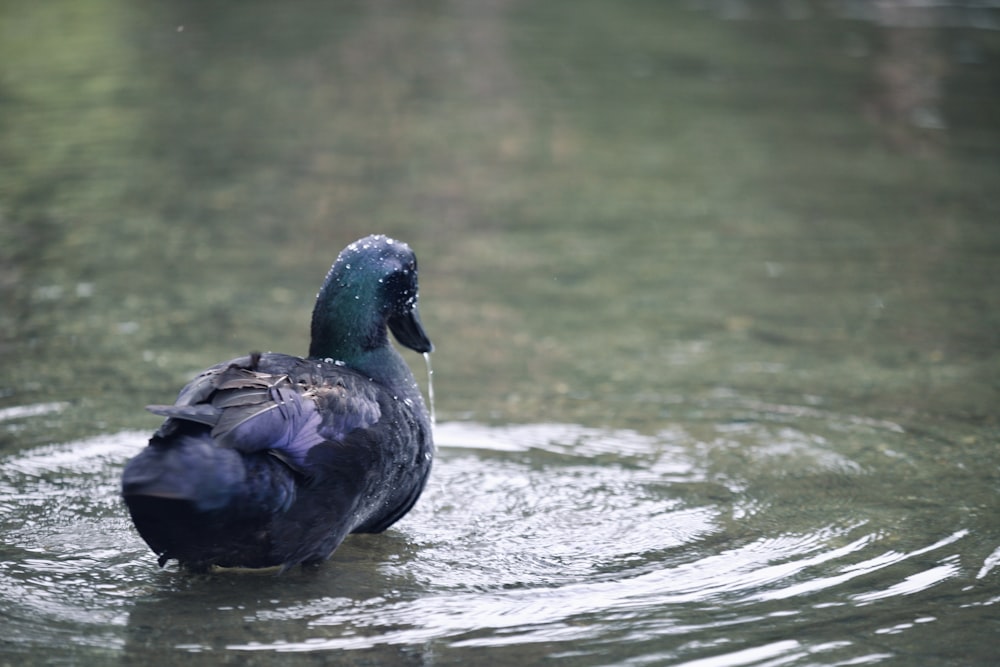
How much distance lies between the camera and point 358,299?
17.6ft

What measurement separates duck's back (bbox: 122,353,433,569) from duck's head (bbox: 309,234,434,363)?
0.23 m

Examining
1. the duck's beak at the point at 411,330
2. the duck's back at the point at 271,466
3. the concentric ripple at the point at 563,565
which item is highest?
the duck's beak at the point at 411,330

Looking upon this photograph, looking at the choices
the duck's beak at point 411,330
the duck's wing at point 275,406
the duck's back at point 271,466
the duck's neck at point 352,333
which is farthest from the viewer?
the duck's beak at point 411,330

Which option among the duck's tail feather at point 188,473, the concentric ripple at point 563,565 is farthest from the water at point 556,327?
the duck's tail feather at point 188,473

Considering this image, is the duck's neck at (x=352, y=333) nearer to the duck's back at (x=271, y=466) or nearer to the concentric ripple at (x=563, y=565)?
the duck's back at (x=271, y=466)

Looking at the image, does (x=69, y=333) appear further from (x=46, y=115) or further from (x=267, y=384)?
(x=46, y=115)

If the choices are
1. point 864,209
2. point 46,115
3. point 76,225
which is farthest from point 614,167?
point 46,115

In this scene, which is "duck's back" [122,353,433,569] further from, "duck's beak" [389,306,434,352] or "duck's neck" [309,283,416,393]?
"duck's beak" [389,306,434,352]

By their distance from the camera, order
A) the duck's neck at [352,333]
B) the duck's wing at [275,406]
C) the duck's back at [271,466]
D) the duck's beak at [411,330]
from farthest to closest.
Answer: the duck's beak at [411,330] → the duck's neck at [352,333] → the duck's wing at [275,406] → the duck's back at [271,466]

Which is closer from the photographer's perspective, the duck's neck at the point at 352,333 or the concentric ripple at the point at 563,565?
the concentric ripple at the point at 563,565

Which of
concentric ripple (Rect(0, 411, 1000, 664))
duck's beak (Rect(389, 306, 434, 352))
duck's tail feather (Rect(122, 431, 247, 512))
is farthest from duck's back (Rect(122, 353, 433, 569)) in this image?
duck's beak (Rect(389, 306, 434, 352))

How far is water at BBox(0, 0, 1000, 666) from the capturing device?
4.46m

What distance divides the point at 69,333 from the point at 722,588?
13.9ft

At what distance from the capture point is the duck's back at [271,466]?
4324mm
